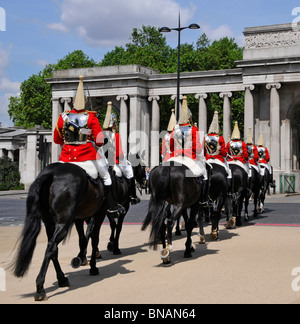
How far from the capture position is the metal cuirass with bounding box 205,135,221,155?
15602 mm

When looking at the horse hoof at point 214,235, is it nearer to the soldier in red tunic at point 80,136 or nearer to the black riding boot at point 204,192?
the black riding boot at point 204,192

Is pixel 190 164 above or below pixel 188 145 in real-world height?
below

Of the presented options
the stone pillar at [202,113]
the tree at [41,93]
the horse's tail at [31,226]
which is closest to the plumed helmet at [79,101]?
the horse's tail at [31,226]

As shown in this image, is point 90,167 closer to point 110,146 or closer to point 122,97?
point 110,146

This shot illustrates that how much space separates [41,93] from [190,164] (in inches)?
2680

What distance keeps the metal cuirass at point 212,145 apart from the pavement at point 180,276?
2626 millimetres

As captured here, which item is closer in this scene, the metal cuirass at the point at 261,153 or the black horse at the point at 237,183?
the black horse at the point at 237,183

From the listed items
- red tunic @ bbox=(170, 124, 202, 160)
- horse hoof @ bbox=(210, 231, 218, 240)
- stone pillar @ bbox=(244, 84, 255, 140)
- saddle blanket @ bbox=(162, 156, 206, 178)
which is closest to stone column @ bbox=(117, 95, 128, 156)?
stone pillar @ bbox=(244, 84, 255, 140)

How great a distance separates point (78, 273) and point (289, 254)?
444 centimetres

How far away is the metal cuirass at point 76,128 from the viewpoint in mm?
9617

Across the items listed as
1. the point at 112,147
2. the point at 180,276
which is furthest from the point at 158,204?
the point at 112,147

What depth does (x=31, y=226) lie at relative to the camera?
825 cm

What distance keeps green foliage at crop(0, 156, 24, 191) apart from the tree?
20.3 meters
